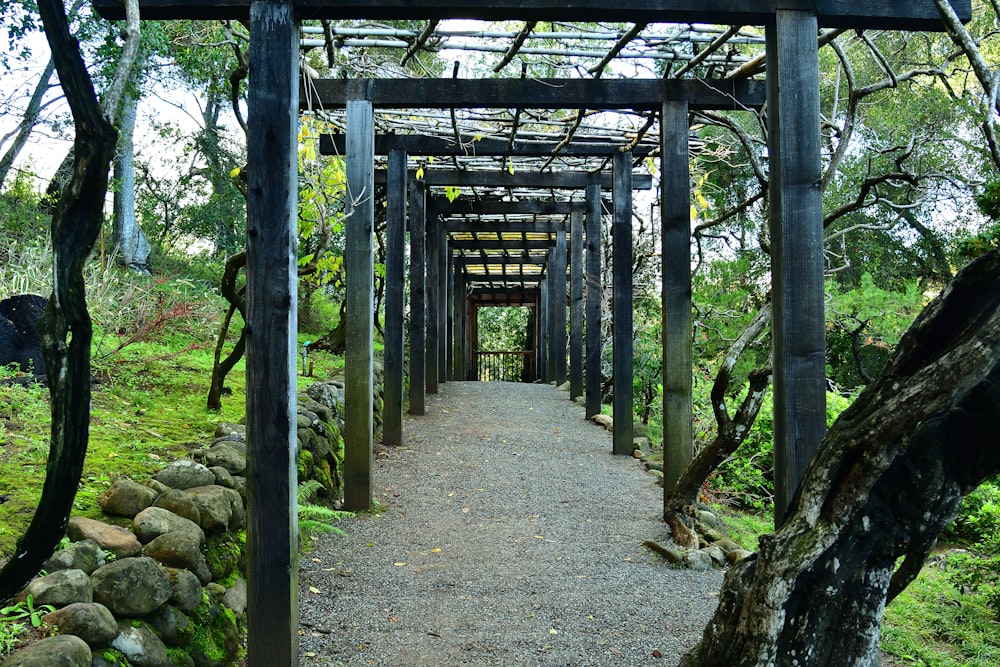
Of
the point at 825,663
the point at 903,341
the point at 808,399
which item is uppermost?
the point at 903,341

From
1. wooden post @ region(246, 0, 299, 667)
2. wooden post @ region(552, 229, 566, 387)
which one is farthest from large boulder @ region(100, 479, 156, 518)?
wooden post @ region(552, 229, 566, 387)

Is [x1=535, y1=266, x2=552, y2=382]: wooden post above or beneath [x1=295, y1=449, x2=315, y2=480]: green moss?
above

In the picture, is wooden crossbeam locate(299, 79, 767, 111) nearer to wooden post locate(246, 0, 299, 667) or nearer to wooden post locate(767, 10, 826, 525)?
wooden post locate(767, 10, 826, 525)

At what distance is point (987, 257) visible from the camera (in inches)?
78.4

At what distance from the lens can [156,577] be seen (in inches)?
109

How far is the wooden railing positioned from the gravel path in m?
15.9

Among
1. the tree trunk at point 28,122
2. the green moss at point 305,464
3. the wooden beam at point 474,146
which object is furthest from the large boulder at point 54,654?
the tree trunk at point 28,122

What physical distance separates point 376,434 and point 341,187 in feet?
10.5

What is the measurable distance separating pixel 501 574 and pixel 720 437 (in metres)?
1.60

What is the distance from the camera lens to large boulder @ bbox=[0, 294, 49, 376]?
537 cm

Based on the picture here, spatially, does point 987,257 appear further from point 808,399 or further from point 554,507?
point 554,507

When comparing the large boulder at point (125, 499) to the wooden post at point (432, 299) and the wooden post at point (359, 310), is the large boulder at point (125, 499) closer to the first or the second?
the wooden post at point (359, 310)

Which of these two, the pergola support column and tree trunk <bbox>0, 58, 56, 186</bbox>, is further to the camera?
the pergola support column

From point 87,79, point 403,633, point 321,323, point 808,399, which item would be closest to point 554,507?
point 403,633
